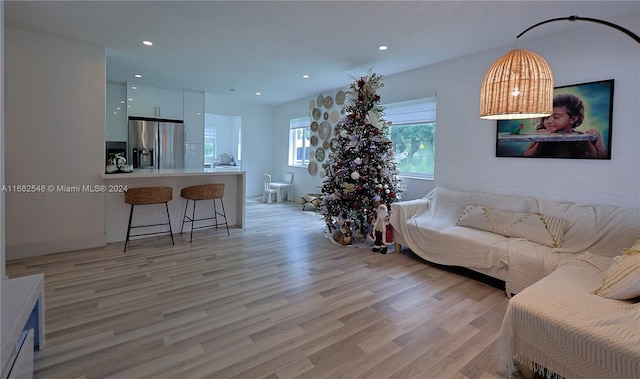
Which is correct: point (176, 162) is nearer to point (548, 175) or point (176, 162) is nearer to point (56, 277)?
point (56, 277)

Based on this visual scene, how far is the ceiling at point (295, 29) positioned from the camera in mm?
2814

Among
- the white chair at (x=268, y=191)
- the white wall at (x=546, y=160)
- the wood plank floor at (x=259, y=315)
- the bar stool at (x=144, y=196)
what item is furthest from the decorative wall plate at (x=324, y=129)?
the bar stool at (x=144, y=196)

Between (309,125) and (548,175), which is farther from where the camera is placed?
(309,125)

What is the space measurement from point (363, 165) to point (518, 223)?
6.39ft

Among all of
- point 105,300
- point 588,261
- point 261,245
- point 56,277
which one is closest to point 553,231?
point 588,261

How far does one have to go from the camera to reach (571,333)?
5.35 feet

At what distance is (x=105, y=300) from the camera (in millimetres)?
2643

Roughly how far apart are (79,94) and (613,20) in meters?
5.64

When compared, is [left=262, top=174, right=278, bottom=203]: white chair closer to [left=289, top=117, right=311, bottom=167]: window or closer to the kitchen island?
[left=289, top=117, right=311, bottom=167]: window

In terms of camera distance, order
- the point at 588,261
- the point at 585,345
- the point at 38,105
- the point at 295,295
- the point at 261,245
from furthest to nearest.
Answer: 1. the point at 261,245
2. the point at 38,105
3. the point at 295,295
4. the point at 588,261
5. the point at 585,345

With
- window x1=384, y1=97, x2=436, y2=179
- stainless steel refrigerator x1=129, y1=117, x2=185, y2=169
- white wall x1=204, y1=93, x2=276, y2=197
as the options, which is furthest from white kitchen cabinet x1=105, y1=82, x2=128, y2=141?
window x1=384, y1=97, x2=436, y2=179

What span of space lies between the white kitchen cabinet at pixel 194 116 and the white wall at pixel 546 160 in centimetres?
392

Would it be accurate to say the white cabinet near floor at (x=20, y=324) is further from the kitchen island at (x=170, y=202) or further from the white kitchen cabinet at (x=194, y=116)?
the white kitchen cabinet at (x=194, y=116)

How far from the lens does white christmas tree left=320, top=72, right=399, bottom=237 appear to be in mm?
4336
